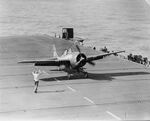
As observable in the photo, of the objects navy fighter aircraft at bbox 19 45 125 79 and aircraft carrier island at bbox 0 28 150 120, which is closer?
aircraft carrier island at bbox 0 28 150 120

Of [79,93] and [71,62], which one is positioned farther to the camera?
[71,62]

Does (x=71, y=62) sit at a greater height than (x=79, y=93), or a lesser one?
greater

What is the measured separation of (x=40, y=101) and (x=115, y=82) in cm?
932

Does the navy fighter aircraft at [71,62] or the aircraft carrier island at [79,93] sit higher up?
the navy fighter aircraft at [71,62]

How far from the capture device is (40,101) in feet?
79.4

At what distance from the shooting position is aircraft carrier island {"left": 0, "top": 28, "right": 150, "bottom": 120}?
21109 mm

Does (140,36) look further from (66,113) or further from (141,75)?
(66,113)

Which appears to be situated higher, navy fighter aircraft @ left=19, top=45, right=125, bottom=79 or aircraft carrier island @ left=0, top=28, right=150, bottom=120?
navy fighter aircraft @ left=19, top=45, right=125, bottom=79

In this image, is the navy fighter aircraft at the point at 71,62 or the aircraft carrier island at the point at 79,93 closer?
the aircraft carrier island at the point at 79,93

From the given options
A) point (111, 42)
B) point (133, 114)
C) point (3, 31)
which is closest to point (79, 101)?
point (133, 114)

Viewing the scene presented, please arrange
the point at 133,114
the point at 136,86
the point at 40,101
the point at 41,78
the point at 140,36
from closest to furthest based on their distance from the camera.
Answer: the point at 133,114
the point at 40,101
the point at 136,86
the point at 41,78
the point at 140,36

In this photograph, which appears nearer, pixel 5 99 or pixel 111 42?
pixel 5 99

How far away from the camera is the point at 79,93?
26703mm

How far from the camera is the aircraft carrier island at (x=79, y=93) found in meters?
21.1
